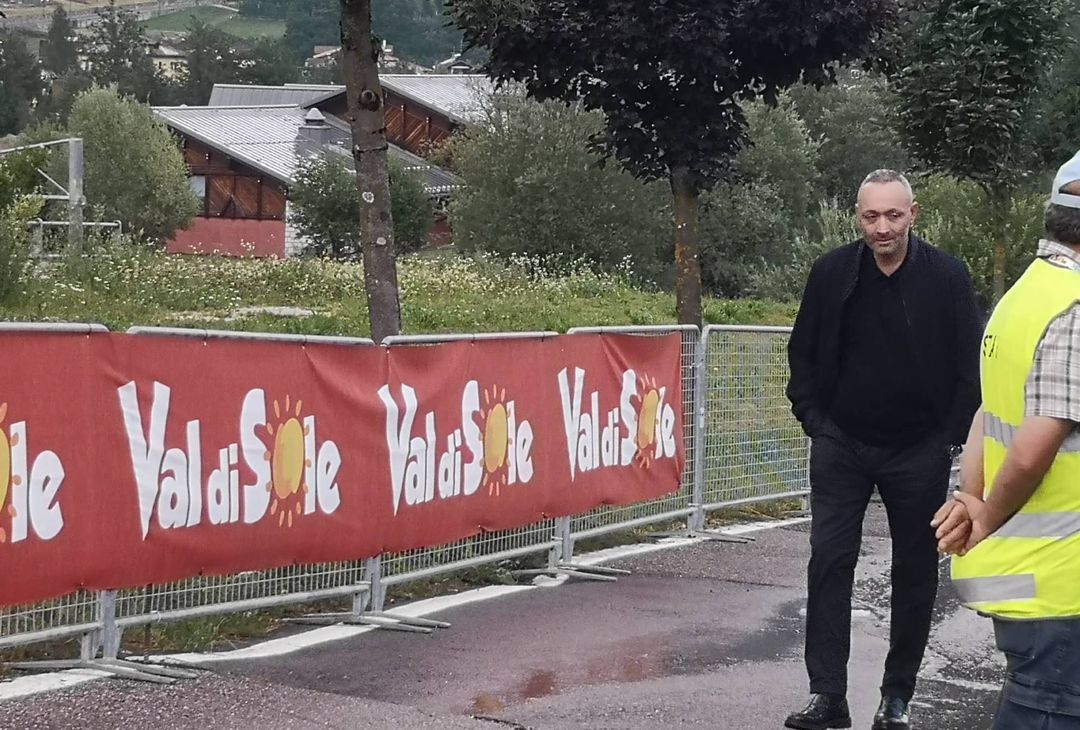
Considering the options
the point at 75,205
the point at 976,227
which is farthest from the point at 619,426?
the point at 976,227

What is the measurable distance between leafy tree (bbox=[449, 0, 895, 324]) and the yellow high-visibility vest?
8.20 meters

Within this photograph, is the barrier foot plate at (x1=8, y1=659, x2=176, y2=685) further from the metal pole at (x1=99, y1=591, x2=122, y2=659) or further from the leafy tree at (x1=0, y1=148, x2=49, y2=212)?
the leafy tree at (x1=0, y1=148, x2=49, y2=212)

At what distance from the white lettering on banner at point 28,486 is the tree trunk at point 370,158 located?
4.09 metres

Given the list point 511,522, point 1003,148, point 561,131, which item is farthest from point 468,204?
point 511,522

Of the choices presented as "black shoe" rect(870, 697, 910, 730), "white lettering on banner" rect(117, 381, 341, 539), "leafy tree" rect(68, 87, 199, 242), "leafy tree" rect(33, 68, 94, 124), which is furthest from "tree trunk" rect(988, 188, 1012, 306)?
"leafy tree" rect(33, 68, 94, 124)

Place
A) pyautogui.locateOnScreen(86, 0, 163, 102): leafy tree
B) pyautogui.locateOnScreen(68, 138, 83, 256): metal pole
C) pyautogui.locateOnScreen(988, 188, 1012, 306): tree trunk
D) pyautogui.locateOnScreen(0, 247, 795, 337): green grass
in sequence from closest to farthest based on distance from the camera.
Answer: pyautogui.locateOnScreen(988, 188, 1012, 306): tree trunk → pyautogui.locateOnScreen(0, 247, 795, 337): green grass → pyautogui.locateOnScreen(68, 138, 83, 256): metal pole → pyautogui.locateOnScreen(86, 0, 163, 102): leafy tree

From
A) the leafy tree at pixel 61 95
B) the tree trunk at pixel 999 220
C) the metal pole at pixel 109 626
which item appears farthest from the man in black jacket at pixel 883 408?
the leafy tree at pixel 61 95

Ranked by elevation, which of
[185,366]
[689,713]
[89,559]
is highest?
[185,366]

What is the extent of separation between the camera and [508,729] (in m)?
6.07

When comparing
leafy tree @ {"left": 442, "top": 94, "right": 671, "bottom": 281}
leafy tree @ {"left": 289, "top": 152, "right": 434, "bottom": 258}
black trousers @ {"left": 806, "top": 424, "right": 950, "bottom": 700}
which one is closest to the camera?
black trousers @ {"left": 806, "top": 424, "right": 950, "bottom": 700}

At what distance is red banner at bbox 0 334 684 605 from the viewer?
6203 mm

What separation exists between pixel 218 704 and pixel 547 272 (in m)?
30.3

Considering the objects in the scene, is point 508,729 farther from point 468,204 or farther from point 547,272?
point 468,204

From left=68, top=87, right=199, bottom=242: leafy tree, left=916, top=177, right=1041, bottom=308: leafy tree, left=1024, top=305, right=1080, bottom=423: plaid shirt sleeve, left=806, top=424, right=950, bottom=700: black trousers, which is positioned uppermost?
left=68, top=87, right=199, bottom=242: leafy tree
